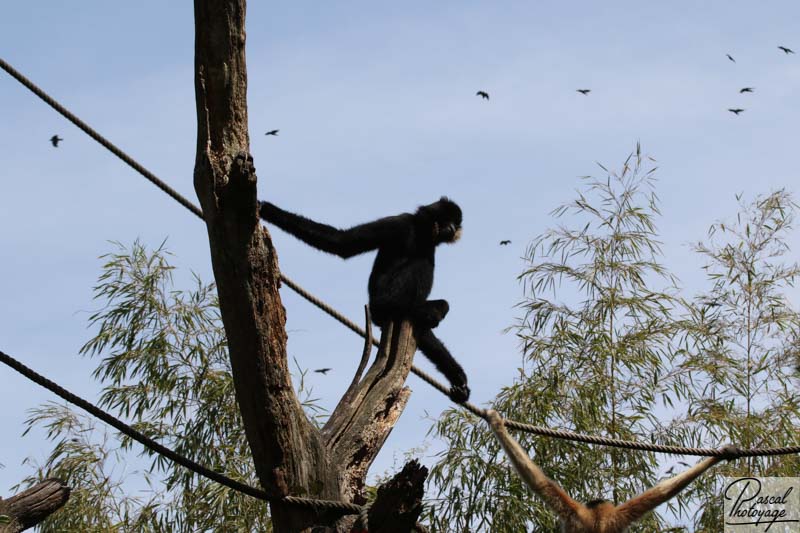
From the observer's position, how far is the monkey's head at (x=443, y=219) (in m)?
8.03

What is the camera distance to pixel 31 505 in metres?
5.42

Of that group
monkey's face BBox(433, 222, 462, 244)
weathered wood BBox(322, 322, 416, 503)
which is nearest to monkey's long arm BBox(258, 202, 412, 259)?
monkey's face BBox(433, 222, 462, 244)

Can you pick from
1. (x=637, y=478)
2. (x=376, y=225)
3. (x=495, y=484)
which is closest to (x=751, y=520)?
(x=637, y=478)

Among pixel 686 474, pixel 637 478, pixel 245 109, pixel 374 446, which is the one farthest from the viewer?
pixel 637 478

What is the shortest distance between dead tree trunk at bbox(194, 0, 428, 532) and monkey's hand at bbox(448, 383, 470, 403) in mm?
1904

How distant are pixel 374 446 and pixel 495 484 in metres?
4.02

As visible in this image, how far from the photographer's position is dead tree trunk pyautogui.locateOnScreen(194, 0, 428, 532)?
163 inches

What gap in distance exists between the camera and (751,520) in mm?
8430

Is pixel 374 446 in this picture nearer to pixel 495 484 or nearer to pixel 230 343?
pixel 230 343

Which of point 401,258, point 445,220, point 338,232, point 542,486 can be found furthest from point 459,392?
point 445,220

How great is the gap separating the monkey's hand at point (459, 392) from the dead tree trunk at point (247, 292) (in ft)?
6.25

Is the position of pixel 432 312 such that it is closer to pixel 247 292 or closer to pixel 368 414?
pixel 368 414

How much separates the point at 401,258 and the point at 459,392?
122 cm

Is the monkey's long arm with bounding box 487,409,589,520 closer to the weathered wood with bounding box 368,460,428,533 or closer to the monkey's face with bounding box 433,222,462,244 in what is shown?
the monkey's face with bounding box 433,222,462,244
